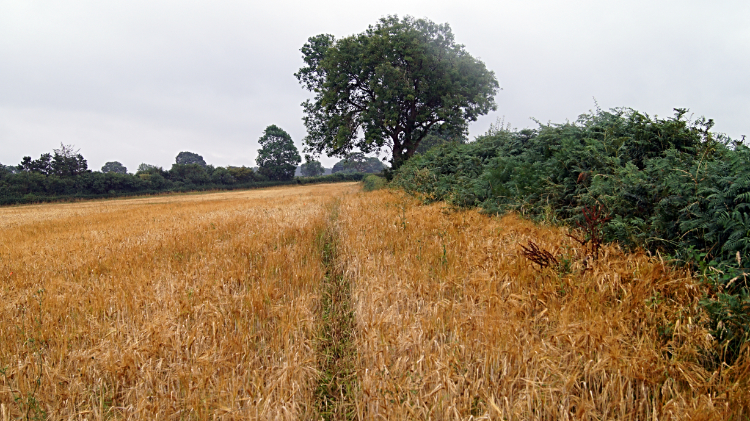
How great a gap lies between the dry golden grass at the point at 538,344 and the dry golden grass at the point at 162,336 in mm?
708

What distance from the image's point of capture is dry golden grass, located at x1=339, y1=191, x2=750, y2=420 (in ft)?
7.03

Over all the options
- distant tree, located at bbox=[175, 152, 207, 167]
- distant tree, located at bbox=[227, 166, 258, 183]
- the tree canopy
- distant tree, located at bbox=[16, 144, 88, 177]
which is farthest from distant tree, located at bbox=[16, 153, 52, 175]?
distant tree, located at bbox=[175, 152, 207, 167]

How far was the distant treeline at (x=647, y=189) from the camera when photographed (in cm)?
293

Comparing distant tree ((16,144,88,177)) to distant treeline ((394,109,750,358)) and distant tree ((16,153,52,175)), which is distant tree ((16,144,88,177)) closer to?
distant tree ((16,153,52,175))

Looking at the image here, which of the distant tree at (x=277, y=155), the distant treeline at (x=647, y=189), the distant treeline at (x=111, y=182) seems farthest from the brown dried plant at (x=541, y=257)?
the distant tree at (x=277, y=155)

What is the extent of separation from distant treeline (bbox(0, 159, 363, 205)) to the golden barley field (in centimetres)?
6225

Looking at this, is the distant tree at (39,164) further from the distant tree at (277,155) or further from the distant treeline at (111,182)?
the distant tree at (277,155)

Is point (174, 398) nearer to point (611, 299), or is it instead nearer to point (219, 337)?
point (219, 337)

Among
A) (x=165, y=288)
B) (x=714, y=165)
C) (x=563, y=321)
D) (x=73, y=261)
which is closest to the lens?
(x=563, y=321)

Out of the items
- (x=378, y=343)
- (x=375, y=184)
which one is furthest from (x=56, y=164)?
(x=378, y=343)

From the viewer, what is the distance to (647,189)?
4.31m

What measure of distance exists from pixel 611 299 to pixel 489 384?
177 centimetres

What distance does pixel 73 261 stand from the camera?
609 centimetres

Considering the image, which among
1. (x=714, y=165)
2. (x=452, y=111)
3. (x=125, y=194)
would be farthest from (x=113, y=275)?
(x=125, y=194)
